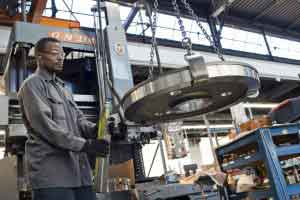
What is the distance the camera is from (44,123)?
3.52 ft

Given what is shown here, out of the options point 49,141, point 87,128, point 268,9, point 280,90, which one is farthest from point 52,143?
point 268,9

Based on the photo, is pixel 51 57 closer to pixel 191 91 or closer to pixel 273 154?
pixel 191 91

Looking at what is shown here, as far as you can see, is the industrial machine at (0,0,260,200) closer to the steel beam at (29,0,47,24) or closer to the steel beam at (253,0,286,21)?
the steel beam at (29,0,47,24)

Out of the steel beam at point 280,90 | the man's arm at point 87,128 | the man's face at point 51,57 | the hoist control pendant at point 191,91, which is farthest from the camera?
the steel beam at point 280,90

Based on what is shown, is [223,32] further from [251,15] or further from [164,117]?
[164,117]

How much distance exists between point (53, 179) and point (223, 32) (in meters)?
7.24

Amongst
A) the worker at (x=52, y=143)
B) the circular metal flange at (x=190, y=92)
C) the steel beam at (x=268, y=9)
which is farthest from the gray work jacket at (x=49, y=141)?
the steel beam at (x=268, y=9)

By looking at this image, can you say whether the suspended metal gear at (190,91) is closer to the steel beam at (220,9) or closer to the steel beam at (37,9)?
the steel beam at (37,9)

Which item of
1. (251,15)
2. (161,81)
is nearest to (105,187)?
(161,81)

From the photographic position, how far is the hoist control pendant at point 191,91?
101 centimetres

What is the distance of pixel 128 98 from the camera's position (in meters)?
1.16

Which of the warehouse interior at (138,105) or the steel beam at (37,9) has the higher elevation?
the steel beam at (37,9)

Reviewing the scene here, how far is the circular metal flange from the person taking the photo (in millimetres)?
1011

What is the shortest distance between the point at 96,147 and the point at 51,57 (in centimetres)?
43
